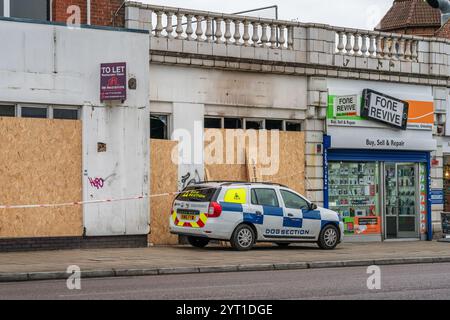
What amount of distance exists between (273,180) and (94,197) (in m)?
6.11

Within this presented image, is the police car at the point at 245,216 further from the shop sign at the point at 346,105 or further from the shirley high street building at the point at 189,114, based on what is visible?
the shop sign at the point at 346,105

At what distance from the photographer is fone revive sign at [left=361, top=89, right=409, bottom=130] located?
30.9 metres

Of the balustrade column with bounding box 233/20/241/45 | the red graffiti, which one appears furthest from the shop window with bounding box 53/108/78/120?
the balustrade column with bounding box 233/20/241/45

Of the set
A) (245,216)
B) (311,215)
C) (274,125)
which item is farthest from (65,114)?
(274,125)

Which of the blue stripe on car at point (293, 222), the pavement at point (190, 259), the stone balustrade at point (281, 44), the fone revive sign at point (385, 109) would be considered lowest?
the pavement at point (190, 259)

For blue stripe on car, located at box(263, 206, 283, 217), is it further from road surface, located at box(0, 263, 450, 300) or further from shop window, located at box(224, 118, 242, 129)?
road surface, located at box(0, 263, 450, 300)

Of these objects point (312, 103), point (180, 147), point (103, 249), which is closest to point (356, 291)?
point (103, 249)

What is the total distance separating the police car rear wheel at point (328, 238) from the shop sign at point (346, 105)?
17.1ft

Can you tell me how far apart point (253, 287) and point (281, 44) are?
1472 centimetres

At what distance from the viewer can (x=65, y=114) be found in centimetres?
2459

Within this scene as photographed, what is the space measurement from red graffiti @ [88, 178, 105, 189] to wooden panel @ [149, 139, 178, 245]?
5.60 ft

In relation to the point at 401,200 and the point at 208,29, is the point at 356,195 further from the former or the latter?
the point at 208,29

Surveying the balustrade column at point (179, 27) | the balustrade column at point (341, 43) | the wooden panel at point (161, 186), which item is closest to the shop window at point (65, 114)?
the wooden panel at point (161, 186)

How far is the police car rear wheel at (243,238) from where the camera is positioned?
24.1 m
